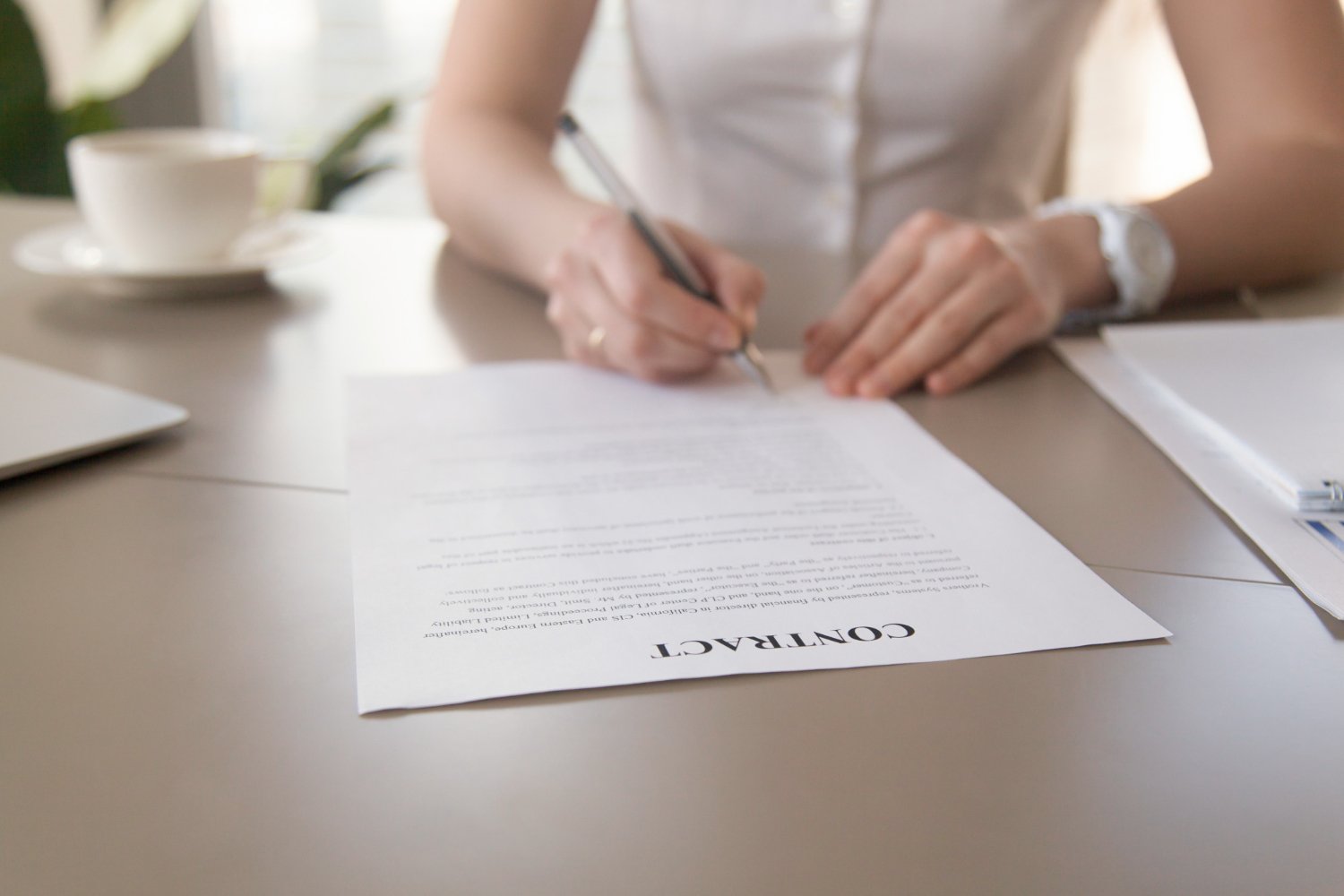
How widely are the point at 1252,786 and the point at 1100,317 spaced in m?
0.53

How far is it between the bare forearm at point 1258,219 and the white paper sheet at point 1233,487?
6.7 inches

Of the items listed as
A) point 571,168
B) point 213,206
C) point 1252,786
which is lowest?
point 1252,786

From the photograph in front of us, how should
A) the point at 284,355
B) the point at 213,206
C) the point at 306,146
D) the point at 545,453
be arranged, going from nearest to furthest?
the point at 545,453 → the point at 284,355 → the point at 213,206 → the point at 306,146

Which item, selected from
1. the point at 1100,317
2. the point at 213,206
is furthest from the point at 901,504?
the point at 213,206

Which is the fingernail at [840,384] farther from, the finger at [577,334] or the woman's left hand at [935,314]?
the finger at [577,334]

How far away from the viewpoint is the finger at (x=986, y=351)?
2.15 feet

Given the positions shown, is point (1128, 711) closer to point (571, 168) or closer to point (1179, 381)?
point (1179, 381)

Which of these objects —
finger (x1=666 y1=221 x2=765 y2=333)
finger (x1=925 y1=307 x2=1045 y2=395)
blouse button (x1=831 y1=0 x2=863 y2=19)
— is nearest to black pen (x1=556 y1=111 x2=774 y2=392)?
finger (x1=666 y1=221 x2=765 y2=333)

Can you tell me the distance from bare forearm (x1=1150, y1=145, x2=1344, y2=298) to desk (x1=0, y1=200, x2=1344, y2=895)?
39 centimetres

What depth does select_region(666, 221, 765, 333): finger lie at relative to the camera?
67 cm

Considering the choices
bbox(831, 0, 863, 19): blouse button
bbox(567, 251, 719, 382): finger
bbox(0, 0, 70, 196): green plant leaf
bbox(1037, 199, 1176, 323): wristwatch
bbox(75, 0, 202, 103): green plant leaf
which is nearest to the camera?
bbox(567, 251, 719, 382): finger

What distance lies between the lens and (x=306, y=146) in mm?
2080

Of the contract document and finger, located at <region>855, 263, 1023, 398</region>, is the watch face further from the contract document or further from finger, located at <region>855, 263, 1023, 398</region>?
the contract document

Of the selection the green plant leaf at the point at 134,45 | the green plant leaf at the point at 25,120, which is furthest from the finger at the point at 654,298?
the green plant leaf at the point at 134,45
